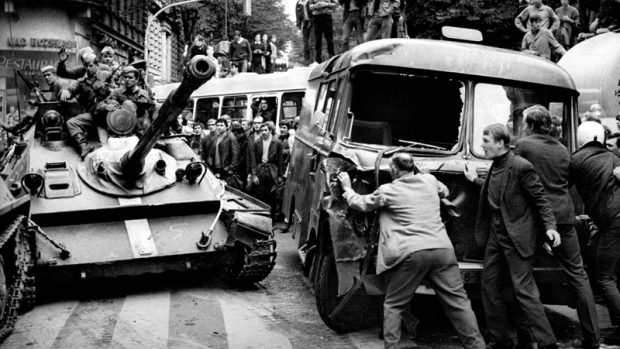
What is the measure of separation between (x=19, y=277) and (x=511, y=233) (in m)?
4.49

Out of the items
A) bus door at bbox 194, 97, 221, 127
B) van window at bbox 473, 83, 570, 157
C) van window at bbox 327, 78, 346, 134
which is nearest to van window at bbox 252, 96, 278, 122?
bus door at bbox 194, 97, 221, 127

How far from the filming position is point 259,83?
19.6 m

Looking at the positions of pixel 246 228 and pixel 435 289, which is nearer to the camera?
pixel 435 289

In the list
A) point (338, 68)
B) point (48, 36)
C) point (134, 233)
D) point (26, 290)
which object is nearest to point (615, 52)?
point (338, 68)

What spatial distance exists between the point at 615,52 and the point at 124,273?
7.81 metres

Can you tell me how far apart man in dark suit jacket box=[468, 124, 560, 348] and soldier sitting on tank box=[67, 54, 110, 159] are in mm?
5263

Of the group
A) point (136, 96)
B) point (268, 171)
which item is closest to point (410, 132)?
point (136, 96)

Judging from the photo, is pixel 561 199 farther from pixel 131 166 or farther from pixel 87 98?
pixel 87 98

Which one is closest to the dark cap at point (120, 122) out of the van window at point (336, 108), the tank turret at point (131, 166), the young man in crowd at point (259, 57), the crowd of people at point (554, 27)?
the tank turret at point (131, 166)

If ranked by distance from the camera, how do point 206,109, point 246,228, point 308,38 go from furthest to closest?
point 206,109 → point 308,38 → point 246,228

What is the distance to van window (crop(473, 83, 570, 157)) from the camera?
7457 mm

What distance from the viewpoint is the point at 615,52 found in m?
12.1

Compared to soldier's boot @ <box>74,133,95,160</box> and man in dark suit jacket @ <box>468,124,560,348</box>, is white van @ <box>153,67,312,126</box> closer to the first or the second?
soldier's boot @ <box>74,133,95,160</box>

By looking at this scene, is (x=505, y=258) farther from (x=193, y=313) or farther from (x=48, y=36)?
(x=48, y=36)
